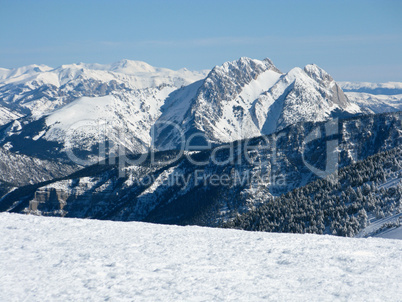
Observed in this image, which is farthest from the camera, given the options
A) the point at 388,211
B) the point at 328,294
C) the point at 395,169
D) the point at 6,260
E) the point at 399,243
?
the point at 395,169

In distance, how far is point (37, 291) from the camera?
2423 cm

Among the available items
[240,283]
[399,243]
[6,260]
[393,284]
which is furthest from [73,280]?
[399,243]

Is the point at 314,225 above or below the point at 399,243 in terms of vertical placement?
below

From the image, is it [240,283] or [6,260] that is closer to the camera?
[240,283]

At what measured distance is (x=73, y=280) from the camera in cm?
2575

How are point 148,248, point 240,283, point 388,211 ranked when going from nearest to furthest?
point 240,283, point 148,248, point 388,211

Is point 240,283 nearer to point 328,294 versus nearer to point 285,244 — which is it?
point 328,294

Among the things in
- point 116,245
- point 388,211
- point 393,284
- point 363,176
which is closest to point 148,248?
point 116,245

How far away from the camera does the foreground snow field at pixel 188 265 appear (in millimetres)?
24031

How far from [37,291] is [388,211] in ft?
238

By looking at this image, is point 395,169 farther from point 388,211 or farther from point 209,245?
point 209,245

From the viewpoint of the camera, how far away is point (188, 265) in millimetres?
28484

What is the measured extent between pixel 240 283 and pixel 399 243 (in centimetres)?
1573

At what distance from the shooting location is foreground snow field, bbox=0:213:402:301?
24.0 metres
